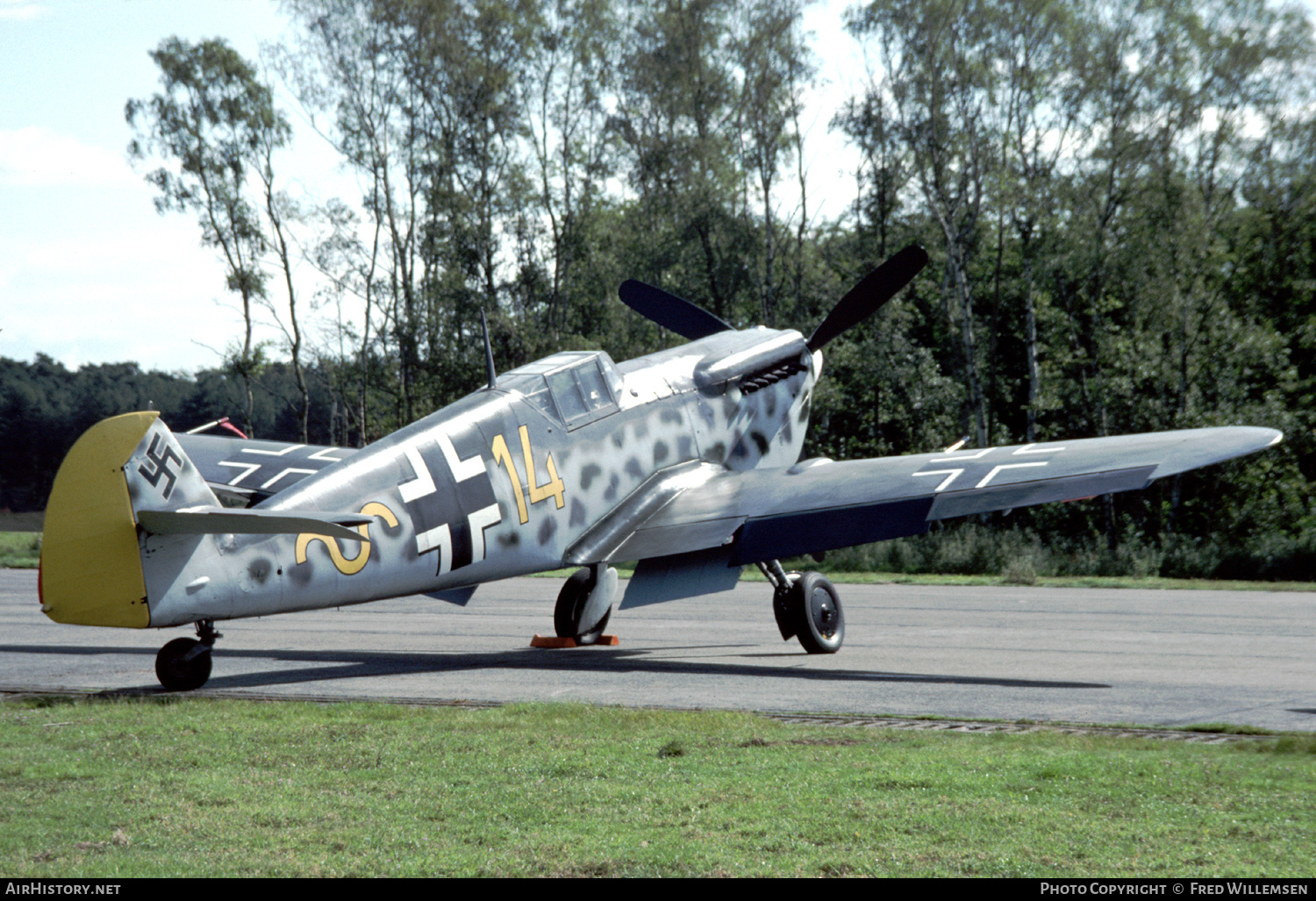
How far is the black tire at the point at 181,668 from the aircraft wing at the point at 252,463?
12.1ft

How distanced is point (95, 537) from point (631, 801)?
193 inches

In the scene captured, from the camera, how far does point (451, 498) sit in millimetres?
10578

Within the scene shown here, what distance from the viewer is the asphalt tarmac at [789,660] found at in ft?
29.8

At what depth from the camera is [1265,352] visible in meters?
35.8

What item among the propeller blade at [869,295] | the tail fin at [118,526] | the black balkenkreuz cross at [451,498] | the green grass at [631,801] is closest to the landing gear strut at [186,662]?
the tail fin at [118,526]

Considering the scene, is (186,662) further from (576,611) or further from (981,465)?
(981,465)

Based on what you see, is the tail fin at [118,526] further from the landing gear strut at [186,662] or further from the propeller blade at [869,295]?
the propeller blade at [869,295]

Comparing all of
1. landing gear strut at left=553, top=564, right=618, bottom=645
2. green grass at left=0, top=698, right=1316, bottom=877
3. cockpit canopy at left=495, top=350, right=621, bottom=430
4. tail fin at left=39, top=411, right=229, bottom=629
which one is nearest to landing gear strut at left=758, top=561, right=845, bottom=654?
landing gear strut at left=553, top=564, right=618, bottom=645

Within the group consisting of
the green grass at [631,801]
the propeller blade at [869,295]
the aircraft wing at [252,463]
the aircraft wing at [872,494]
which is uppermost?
the propeller blade at [869,295]

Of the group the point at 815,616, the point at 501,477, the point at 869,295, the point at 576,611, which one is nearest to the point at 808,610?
the point at 815,616

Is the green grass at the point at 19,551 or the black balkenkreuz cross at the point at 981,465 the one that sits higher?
the green grass at the point at 19,551

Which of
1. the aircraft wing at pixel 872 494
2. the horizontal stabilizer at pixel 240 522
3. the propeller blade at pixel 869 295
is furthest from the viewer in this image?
the propeller blade at pixel 869 295

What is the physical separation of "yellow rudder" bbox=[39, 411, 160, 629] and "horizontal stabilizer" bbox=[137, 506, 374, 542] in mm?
192

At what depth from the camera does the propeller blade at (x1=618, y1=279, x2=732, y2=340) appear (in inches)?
699
